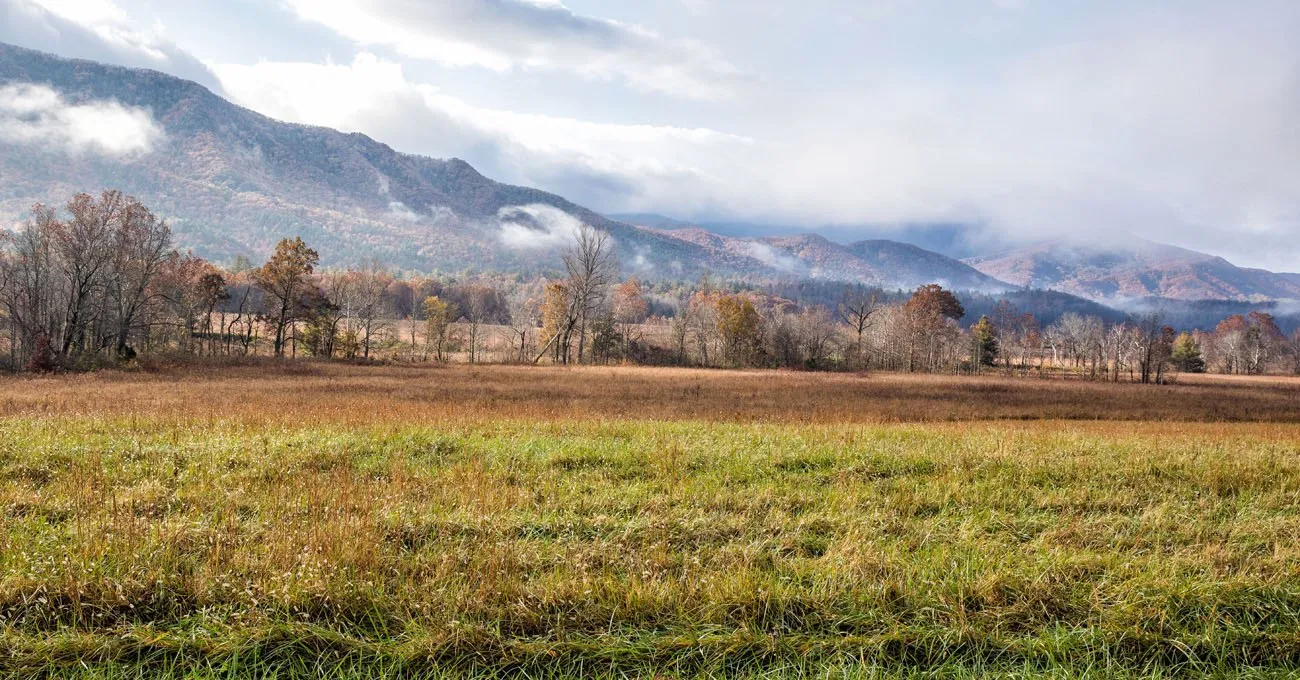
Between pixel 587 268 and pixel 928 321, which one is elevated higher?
pixel 587 268

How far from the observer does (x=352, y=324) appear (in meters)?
69.1

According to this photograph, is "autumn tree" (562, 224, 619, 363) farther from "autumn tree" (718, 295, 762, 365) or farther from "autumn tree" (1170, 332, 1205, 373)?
"autumn tree" (1170, 332, 1205, 373)

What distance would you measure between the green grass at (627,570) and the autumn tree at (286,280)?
51.7 m

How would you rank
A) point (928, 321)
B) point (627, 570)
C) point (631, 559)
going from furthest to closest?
point (928, 321)
point (631, 559)
point (627, 570)

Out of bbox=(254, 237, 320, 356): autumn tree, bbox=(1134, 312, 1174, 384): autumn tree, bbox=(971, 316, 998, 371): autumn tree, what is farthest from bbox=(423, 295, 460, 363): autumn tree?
bbox=(1134, 312, 1174, 384): autumn tree

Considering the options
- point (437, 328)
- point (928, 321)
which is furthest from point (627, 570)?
point (928, 321)

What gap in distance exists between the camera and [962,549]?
5.56m

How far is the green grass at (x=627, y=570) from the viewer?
381 cm

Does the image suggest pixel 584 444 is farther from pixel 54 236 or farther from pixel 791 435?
pixel 54 236

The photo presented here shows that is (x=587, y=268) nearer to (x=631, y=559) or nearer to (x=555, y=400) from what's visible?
(x=555, y=400)

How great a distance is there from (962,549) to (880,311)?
107 metres

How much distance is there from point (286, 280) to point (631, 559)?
193 feet

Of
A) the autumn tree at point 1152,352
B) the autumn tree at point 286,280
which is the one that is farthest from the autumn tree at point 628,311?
the autumn tree at point 1152,352

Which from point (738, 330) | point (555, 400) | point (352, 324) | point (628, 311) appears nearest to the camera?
point (555, 400)
